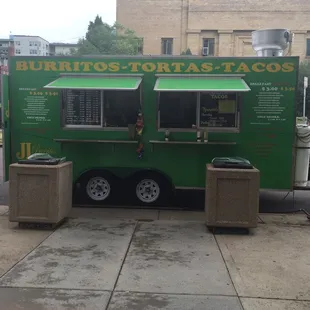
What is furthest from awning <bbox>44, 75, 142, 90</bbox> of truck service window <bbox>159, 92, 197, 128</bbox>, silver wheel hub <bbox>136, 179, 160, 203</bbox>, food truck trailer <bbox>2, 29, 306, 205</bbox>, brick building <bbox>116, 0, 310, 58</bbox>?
brick building <bbox>116, 0, 310, 58</bbox>

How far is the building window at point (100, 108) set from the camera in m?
8.19

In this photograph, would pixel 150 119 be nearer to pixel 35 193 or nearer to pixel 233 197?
pixel 233 197

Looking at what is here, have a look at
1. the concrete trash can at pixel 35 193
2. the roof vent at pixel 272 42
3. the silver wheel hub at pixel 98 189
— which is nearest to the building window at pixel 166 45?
the roof vent at pixel 272 42

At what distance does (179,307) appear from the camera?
13.2 ft

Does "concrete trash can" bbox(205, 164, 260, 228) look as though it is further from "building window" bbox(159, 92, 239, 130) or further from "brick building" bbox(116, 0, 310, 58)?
"brick building" bbox(116, 0, 310, 58)

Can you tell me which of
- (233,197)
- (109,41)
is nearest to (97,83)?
(233,197)

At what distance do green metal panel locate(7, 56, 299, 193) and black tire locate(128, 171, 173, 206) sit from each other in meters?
Answer: 0.24

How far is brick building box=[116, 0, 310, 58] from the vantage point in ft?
153

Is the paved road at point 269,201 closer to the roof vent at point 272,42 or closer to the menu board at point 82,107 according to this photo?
the menu board at point 82,107

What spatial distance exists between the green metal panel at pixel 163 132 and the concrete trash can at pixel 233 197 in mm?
1541

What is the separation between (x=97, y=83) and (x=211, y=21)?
1669 inches

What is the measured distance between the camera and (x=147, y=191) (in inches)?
332

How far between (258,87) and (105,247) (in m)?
4.19

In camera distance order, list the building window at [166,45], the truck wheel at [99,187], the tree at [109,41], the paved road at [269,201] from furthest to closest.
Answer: the building window at [166,45] < the tree at [109,41] < the paved road at [269,201] < the truck wheel at [99,187]
